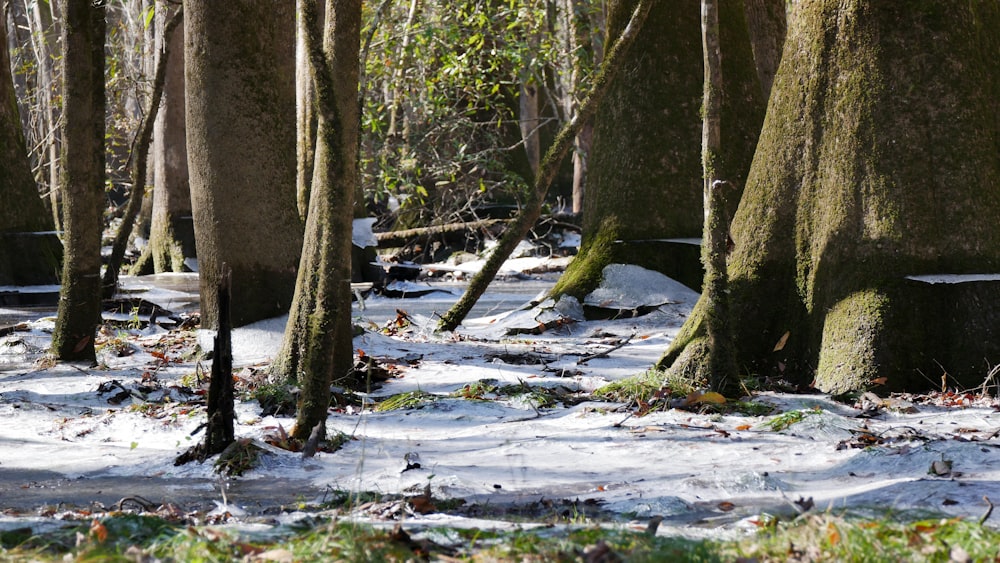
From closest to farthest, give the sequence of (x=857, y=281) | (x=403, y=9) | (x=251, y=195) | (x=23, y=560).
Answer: (x=23, y=560), (x=857, y=281), (x=251, y=195), (x=403, y=9)

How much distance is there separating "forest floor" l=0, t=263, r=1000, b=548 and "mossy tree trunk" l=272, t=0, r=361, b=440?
0.33 meters

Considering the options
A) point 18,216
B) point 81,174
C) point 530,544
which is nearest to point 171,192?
point 18,216

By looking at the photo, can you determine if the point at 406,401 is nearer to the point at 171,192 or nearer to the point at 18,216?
the point at 18,216

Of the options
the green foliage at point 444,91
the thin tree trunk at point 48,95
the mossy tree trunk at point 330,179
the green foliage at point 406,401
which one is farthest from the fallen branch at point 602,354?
the thin tree trunk at point 48,95

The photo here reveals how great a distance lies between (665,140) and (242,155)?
4.26 m

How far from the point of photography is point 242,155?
8312mm

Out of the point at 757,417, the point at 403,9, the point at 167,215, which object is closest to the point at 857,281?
the point at 757,417

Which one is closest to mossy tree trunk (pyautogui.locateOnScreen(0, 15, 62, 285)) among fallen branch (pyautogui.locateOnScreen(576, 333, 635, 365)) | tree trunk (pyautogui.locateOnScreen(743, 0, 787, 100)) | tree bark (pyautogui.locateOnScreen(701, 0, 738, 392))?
fallen branch (pyautogui.locateOnScreen(576, 333, 635, 365))

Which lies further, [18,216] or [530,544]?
[18,216]

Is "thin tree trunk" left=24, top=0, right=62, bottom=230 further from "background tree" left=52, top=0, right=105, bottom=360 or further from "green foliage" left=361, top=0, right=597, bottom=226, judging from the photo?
"background tree" left=52, top=0, right=105, bottom=360

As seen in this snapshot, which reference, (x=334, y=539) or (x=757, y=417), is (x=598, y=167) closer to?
(x=757, y=417)

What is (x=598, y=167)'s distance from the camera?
10.9m

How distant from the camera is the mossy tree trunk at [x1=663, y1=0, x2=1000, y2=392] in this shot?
20.7ft

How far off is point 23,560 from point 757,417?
157 inches
